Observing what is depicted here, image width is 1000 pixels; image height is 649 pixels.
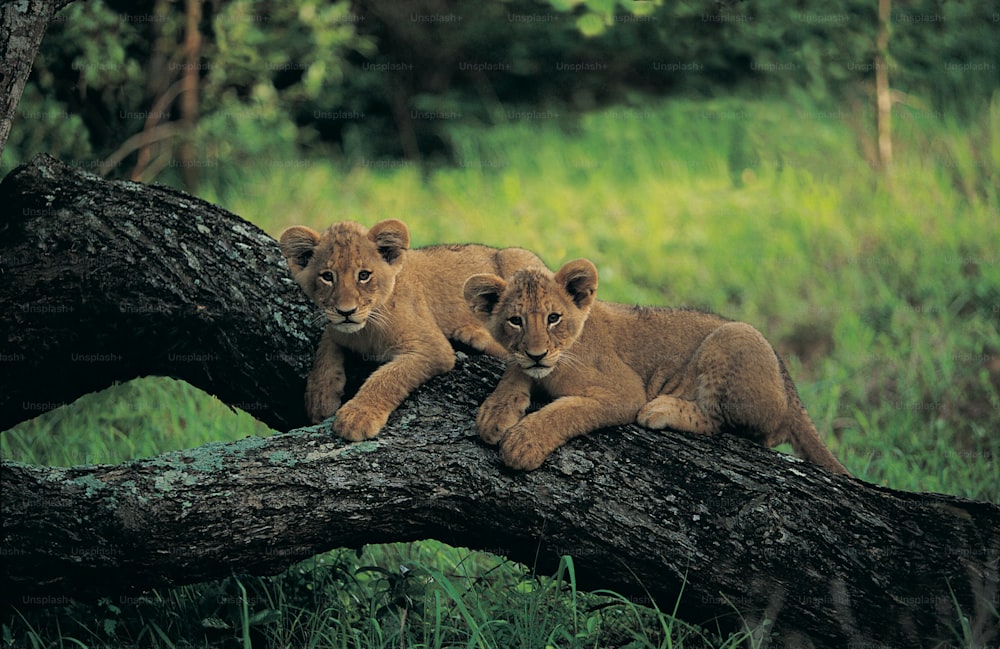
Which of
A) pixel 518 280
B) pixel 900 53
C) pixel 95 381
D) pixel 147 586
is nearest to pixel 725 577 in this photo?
pixel 518 280

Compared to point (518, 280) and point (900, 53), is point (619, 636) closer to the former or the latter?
point (518, 280)

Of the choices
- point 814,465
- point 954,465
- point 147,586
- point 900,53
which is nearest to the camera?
point 147,586

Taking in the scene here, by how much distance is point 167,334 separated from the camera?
461cm

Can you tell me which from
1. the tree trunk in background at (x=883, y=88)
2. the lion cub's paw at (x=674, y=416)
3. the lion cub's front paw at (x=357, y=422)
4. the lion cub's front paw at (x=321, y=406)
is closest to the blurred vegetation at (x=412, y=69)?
the tree trunk in background at (x=883, y=88)

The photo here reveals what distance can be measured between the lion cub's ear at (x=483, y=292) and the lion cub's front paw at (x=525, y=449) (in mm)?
660

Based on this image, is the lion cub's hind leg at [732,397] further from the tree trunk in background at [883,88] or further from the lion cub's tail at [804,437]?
the tree trunk in background at [883,88]

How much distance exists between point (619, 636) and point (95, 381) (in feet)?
8.81

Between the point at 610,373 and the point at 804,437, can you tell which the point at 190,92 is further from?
the point at 804,437

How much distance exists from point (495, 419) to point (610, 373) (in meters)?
0.66

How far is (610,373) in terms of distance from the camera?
453 cm

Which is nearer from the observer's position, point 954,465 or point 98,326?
point 98,326

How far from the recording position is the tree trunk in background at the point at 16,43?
13.0ft

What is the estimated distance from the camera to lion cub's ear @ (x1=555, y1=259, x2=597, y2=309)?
4.39 metres

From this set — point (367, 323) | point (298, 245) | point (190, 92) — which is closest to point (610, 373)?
point (367, 323)
